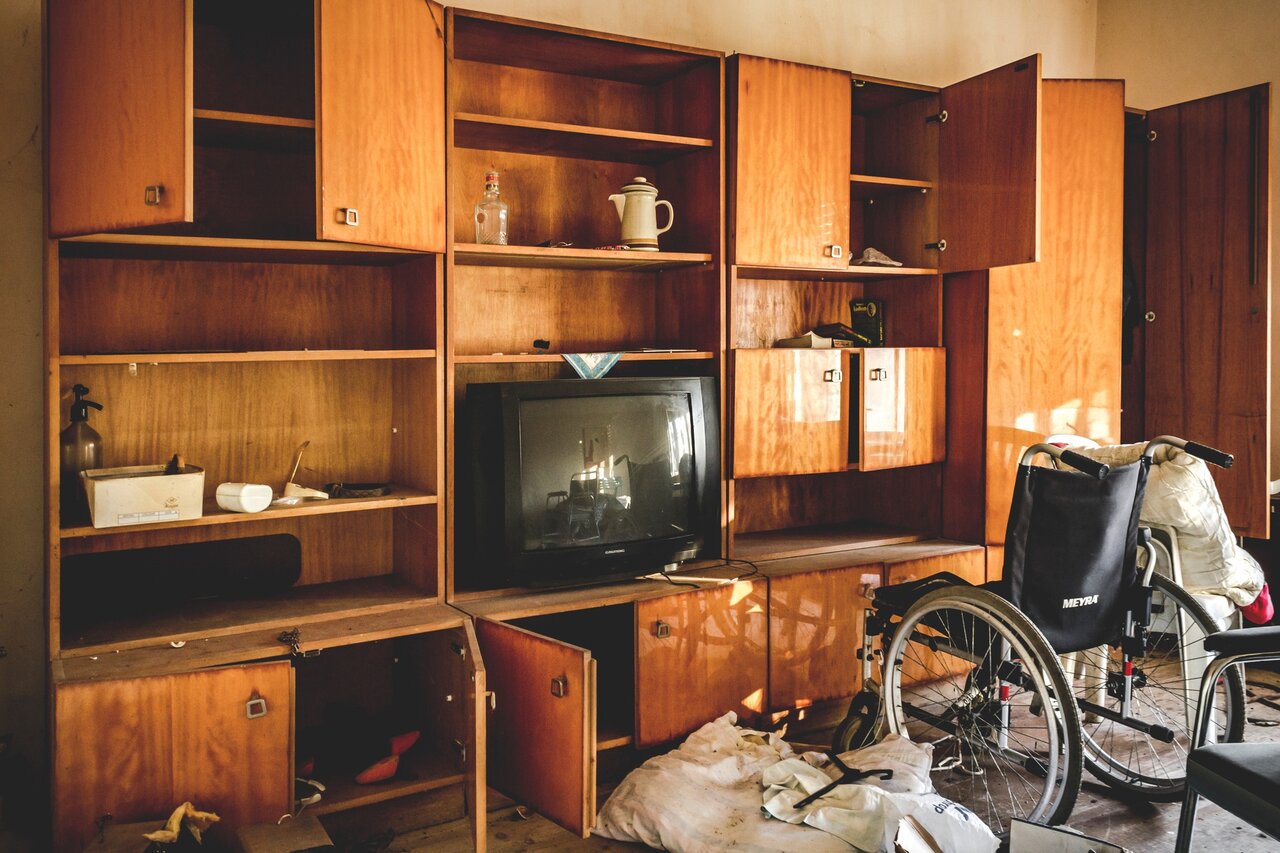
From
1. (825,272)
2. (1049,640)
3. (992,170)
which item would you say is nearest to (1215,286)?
(992,170)

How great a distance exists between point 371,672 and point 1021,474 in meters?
1.95

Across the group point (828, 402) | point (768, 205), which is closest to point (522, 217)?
point (768, 205)

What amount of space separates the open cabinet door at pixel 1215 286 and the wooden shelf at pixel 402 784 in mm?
3022

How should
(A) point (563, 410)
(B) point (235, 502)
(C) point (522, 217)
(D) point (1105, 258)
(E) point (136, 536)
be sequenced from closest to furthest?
(B) point (235, 502) < (E) point (136, 536) < (A) point (563, 410) < (C) point (522, 217) < (D) point (1105, 258)

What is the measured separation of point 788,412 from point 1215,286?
6.04 feet

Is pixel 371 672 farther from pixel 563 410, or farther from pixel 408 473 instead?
pixel 563 410

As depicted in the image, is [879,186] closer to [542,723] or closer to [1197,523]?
[1197,523]

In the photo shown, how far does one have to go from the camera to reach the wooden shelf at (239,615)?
2.29 metres

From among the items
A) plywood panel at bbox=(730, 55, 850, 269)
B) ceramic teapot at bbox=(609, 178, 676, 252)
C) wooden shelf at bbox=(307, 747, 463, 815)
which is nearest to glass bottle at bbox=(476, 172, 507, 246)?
ceramic teapot at bbox=(609, 178, 676, 252)

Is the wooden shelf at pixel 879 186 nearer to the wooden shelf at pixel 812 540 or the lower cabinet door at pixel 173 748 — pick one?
the wooden shelf at pixel 812 540

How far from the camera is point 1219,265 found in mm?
3688

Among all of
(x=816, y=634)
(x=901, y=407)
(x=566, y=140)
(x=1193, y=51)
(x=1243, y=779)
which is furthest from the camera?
(x=1193, y=51)

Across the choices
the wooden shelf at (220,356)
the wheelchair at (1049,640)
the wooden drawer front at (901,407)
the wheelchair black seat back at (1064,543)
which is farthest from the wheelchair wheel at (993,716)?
the wooden shelf at (220,356)

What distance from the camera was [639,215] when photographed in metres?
3.03
